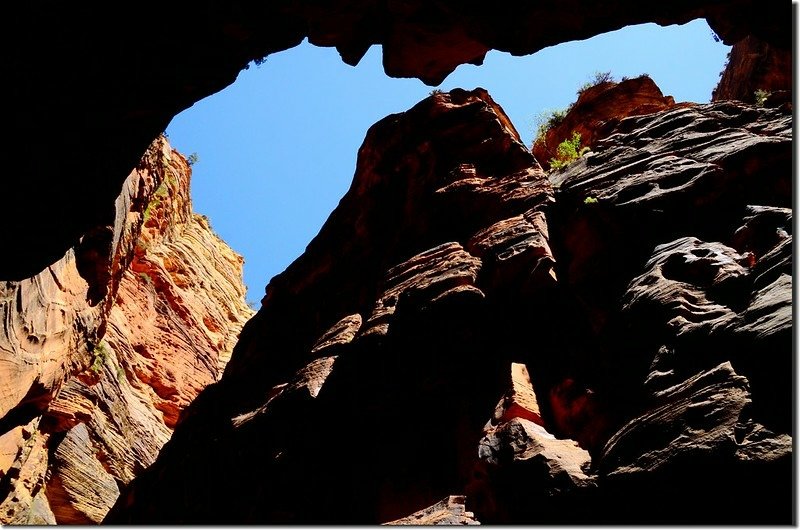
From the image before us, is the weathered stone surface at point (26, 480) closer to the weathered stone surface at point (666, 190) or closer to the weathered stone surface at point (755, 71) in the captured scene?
the weathered stone surface at point (666, 190)

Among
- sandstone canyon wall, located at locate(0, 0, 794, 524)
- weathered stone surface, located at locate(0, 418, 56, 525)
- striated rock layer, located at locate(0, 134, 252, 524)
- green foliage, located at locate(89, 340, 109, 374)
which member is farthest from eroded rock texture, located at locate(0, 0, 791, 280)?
green foliage, located at locate(89, 340, 109, 374)

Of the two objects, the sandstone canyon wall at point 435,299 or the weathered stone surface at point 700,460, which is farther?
the sandstone canyon wall at point 435,299

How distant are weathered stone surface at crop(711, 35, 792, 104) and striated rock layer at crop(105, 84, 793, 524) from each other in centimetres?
789

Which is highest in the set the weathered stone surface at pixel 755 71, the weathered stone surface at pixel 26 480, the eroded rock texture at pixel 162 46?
the weathered stone surface at pixel 755 71

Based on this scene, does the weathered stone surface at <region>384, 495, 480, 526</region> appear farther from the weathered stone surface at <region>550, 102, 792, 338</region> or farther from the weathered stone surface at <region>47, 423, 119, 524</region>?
the weathered stone surface at <region>47, 423, 119, 524</region>

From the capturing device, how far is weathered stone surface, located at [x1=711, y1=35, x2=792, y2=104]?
863 inches

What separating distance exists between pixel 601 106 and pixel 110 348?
24.5m

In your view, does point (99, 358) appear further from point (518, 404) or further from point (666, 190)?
point (666, 190)

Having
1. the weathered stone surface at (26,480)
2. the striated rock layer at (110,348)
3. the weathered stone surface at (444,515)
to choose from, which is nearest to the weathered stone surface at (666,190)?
the weathered stone surface at (444,515)

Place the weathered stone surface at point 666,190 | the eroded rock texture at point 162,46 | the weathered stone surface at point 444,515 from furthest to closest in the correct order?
the weathered stone surface at point 666,190 < the weathered stone surface at point 444,515 < the eroded rock texture at point 162,46

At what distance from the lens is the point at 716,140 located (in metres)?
14.5

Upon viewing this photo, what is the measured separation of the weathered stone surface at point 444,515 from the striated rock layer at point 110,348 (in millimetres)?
9179

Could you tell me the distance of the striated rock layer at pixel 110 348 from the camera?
14805mm

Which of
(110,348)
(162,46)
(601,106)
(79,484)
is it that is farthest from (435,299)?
(110,348)
